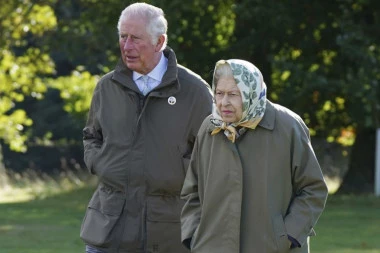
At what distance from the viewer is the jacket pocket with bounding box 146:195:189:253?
17.9ft

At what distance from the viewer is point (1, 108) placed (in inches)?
990

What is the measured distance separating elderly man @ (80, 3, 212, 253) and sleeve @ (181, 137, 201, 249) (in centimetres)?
44

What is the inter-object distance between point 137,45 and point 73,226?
1003 centimetres

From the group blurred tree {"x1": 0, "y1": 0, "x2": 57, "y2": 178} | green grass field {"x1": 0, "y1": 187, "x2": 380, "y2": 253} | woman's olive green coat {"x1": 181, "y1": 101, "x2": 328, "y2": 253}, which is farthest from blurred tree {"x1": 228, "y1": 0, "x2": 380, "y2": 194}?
woman's olive green coat {"x1": 181, "y1": 101, "x2": 328, "y2": 253}

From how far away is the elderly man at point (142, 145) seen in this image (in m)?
5.46

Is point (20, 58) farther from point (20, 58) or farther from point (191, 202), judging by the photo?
point (191, 202)

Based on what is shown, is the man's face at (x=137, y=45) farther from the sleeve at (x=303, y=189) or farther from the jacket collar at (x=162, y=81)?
the sleeve at (x=303, y=189)

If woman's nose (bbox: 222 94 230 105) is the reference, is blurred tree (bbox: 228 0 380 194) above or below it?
below

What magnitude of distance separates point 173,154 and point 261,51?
53.4 feet

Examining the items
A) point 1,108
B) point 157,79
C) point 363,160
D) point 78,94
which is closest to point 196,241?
point 157,79

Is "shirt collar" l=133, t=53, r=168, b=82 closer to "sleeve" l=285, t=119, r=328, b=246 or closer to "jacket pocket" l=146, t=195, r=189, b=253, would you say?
"jacket pocket" l=146, t=195, r=189, b=253

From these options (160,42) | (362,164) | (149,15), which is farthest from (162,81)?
(362,164)

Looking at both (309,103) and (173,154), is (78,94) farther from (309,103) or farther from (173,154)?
(173,154)

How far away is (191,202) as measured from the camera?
5.01 m
